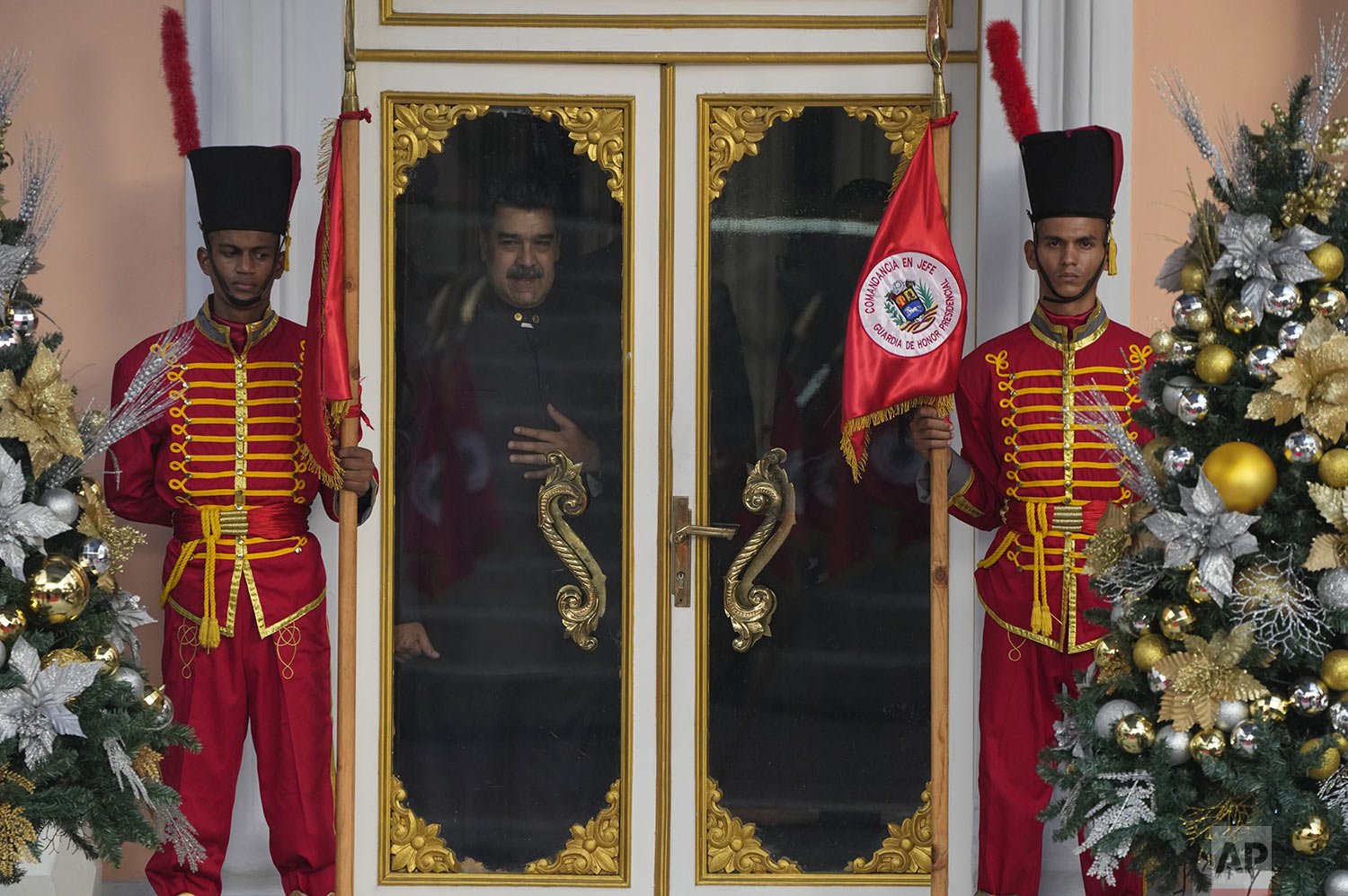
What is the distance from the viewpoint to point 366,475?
3611 millimetres

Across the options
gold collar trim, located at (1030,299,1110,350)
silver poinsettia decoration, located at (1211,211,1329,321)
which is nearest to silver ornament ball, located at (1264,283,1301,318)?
silver poinsettia decoration, located at (1211,211,1329,321)

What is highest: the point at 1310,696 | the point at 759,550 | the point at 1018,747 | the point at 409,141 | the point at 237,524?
the point at 409,141

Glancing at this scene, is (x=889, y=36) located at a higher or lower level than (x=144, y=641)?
higher

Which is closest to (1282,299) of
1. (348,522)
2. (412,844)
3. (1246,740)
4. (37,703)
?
(1246,740)

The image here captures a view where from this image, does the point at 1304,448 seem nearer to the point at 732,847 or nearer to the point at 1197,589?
the point at 1197,589

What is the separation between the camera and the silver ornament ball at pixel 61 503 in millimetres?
2941

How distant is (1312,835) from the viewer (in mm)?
2604

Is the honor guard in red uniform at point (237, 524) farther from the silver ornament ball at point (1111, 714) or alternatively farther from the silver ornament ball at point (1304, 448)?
the silver ornament ball at point (1304, 448)

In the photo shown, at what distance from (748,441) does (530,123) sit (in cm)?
101

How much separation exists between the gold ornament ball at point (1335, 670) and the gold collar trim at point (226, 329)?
2.42 metres

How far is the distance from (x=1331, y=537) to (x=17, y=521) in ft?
7.68

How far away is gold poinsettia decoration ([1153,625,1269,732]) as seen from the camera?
2.71 meters

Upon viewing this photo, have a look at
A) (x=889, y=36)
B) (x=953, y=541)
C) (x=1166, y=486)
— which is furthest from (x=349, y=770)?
(x=889, y=36)

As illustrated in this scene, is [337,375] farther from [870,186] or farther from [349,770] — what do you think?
[870,186]
